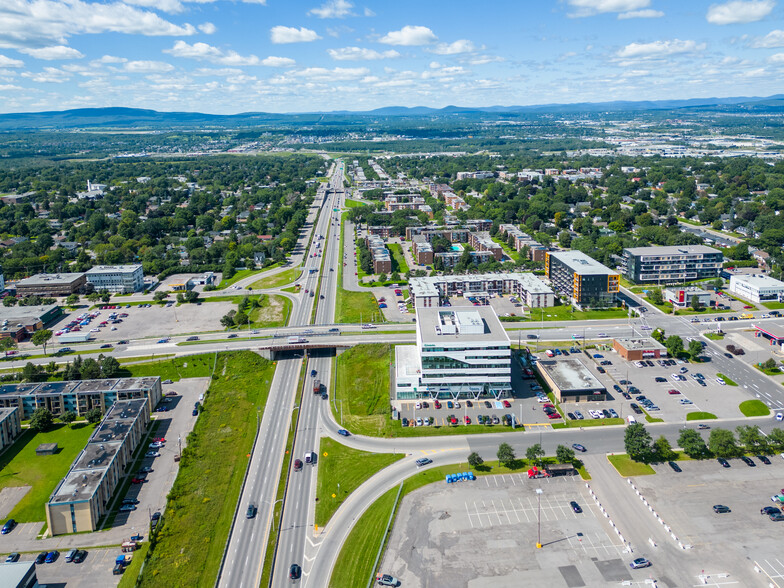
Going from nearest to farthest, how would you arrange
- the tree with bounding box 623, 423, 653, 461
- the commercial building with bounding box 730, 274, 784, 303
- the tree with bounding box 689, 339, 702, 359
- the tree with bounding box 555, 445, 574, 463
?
the tree with bounding box 555, 445, 574, 463 → the tree with bounding box 623, 423, 653, 461 → the tree with bounding box 689, 339, 702, 359 → the commercial building with bounding box 730, 274, 784, 303

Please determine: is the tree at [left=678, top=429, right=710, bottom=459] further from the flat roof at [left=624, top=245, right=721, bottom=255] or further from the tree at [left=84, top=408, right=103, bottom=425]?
the tree at [left=84, top=408, right=103, bottom=425]

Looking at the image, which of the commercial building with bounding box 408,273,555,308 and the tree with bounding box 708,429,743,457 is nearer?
the tree with bounding box 708,429,743,457

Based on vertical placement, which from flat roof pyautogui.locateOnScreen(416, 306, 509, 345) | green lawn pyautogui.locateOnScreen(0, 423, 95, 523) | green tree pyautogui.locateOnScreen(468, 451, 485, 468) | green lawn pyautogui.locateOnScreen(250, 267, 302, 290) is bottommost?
green lawn pyautogui.locateOnScreen(0, 423, 95, 523)

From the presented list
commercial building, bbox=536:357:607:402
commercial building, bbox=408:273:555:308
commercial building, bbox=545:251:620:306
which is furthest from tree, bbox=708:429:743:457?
commercial building, bbox=408:273:555:308

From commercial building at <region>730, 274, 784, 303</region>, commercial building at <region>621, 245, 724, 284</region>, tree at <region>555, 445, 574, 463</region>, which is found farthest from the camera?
commercial building at <region>621, 245, 724, 284</region>

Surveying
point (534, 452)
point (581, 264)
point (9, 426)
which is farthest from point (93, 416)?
point (581, 264)

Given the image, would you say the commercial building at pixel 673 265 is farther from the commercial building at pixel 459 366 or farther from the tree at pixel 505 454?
the tree at pixel 505 454

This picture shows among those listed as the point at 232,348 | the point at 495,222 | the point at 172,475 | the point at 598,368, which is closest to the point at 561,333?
the point at 598,368

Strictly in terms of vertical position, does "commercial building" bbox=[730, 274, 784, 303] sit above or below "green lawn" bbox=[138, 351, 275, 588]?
above
